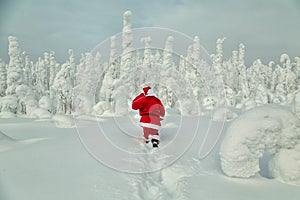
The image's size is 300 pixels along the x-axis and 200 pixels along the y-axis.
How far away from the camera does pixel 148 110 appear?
20.1ft

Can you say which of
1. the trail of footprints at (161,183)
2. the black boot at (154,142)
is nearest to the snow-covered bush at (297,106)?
the black boot at (154,142)

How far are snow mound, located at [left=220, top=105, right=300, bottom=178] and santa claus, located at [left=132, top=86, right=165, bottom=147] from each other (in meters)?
2.37

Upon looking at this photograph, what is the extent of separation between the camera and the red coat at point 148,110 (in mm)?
6047

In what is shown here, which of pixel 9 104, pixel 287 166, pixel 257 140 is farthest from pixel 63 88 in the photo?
pixel 287 166

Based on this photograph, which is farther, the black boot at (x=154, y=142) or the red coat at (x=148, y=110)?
the red coat at (x=148, y=110)

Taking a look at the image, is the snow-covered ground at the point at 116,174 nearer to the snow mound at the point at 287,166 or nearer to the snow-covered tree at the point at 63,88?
the snow mound at the point at 287,166

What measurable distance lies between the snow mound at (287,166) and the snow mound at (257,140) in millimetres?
60

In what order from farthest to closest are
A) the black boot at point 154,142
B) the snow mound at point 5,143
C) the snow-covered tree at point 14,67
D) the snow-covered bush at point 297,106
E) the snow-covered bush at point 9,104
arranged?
the snow-covered tree at point 14,67, the snow-covered bush at point 9,104, the snow-covered bush at point 297,106, the black boot at point 154,142, the snow mound at point 5,143

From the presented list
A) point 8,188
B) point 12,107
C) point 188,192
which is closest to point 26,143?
point 8,188

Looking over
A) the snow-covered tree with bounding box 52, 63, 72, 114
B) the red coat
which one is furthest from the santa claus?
the snow-covered tree with bounding box 52, 63, 72, 114

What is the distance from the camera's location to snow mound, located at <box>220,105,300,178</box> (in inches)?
153

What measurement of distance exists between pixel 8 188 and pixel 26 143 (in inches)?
98.6

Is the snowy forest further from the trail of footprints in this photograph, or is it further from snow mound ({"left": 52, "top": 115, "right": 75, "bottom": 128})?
the trail of footprints

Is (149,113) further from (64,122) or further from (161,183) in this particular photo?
(64,122)
